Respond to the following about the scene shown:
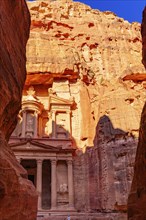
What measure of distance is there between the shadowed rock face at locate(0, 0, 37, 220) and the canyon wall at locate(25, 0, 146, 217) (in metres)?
12.5

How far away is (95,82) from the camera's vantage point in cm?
3241

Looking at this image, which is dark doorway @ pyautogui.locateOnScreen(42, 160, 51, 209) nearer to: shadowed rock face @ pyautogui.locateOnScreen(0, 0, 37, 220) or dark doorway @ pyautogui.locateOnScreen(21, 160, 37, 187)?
dark doorway @ pyautogui.locateOnScreen(21, 160, 37, 187)

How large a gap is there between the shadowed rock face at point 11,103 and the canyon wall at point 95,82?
41.1 feet

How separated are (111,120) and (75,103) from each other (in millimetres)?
7801

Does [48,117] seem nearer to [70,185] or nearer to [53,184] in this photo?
[53,184]

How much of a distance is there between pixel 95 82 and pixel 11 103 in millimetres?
24821

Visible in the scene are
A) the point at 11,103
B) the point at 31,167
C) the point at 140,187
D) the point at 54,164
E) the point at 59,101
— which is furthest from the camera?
the point at 59,101

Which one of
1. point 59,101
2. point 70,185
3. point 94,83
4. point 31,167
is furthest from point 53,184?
point 94,83

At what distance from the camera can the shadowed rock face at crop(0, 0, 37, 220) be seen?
5.84m

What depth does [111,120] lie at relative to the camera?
879 inches

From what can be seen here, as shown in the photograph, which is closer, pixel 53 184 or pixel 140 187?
pixel 140 187

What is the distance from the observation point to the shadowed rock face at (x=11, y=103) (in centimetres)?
584

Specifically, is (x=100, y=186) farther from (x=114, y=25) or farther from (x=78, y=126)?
(x=114, y=25)

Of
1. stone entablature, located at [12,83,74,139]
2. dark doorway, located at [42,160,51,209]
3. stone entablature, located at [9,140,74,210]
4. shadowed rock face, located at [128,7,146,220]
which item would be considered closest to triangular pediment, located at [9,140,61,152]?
stone entablature, located at [9,140,74,210]
